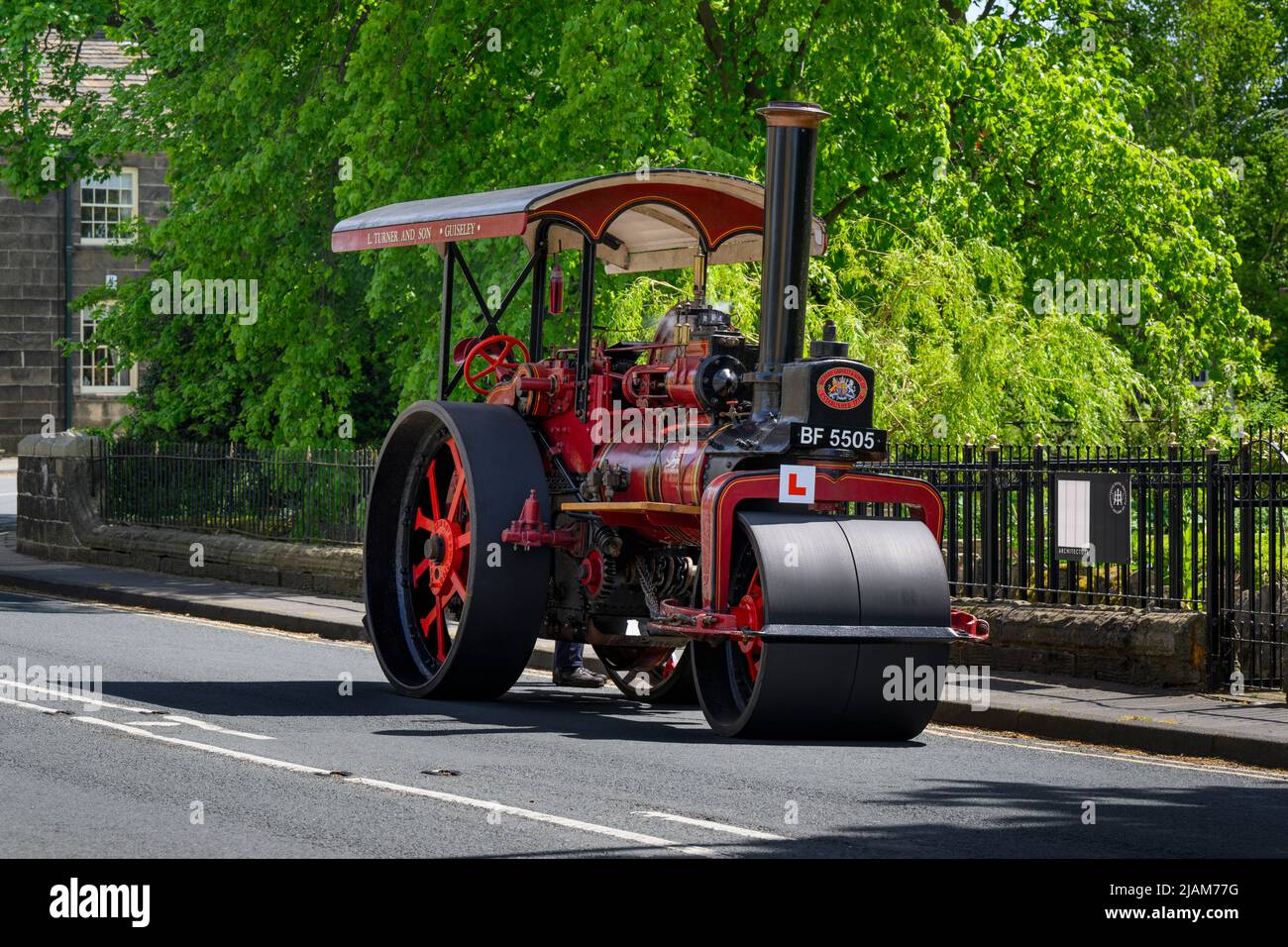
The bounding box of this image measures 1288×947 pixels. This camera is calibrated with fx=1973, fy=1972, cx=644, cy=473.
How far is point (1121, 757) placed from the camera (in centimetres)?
1086

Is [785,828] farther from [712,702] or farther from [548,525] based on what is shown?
[548,525]

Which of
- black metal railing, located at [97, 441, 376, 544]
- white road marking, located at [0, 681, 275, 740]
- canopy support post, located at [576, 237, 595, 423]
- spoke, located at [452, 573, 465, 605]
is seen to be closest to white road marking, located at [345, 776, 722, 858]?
white road marking, located at [0, 681, 275, 740]

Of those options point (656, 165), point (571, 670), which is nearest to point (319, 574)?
point (656, 165)

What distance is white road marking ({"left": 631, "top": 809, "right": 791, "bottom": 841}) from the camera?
7.91m

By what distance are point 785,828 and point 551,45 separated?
16.8m

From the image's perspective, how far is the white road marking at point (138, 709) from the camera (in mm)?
10867

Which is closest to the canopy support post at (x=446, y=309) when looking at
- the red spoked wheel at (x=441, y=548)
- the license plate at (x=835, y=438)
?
the red spoked wheel at (x=441, y=548)

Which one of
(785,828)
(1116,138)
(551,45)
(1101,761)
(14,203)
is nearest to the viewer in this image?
(785,828)

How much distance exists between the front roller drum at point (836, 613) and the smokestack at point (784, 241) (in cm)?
94

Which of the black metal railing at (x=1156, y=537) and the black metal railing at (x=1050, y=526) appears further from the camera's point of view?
the black metal railing at (x=1050, y=526)

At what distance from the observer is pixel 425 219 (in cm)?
1303

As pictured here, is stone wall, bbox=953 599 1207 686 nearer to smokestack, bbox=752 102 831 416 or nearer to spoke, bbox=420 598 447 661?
smokestack, bbox=752 102 831 416

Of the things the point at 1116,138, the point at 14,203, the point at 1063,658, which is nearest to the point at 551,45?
the point at 1116,138

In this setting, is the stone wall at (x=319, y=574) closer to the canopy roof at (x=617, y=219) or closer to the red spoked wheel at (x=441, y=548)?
the canopy roof at (x=617, y=219)
